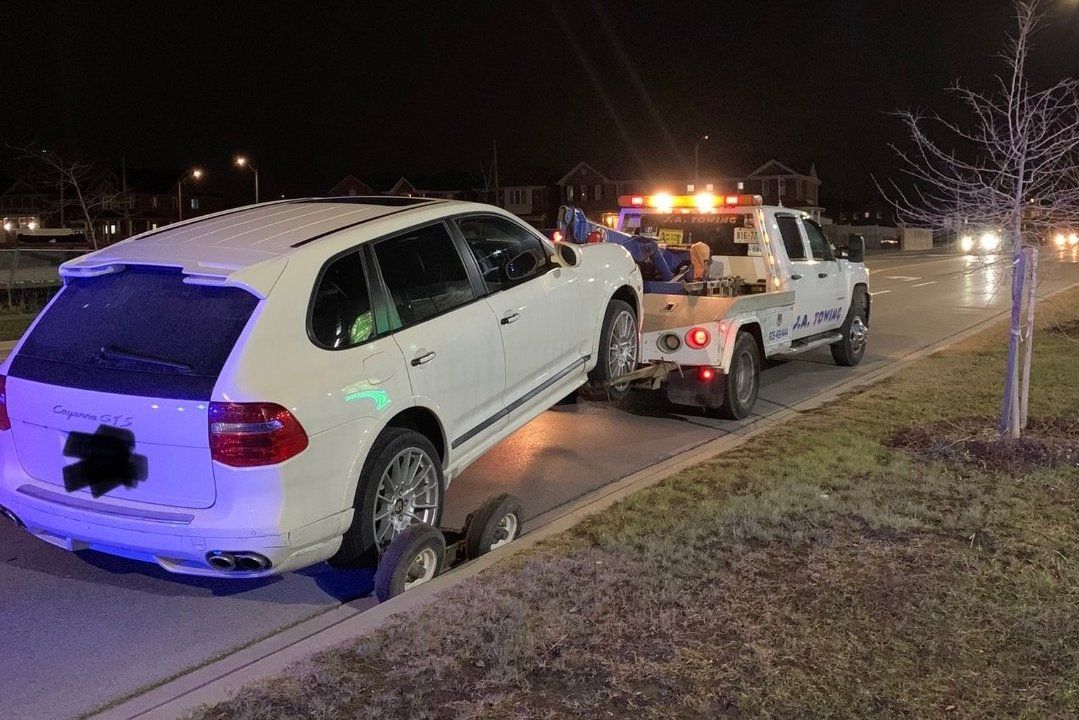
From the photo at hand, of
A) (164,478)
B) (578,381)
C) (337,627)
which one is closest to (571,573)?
(337,627)

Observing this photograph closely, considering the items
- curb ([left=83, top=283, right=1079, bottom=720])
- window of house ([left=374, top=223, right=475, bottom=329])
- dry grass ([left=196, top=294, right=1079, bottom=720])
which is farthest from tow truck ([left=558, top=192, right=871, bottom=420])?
window of house ([left=374, top=223, right=475, bottom=329])

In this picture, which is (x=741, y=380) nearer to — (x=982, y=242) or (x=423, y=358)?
(x=982, y=242)

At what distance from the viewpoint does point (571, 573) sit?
15.3ft

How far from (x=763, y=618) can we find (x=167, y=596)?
9.89 ft

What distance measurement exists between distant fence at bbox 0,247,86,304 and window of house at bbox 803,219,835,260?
725 inches

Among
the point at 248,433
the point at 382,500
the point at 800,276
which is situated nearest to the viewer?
the point at 248,433

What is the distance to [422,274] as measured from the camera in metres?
5.21

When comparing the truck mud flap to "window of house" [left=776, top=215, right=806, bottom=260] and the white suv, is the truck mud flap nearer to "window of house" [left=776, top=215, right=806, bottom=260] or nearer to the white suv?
"window of house" [left=776, top=215, right=806, bottom=260]

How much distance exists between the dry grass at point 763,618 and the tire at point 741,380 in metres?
2.16

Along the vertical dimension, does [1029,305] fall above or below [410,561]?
above

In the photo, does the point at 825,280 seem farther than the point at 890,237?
No

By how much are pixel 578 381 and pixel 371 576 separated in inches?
91.1

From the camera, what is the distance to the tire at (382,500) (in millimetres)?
4535

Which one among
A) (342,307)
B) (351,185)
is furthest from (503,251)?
(351,185)
